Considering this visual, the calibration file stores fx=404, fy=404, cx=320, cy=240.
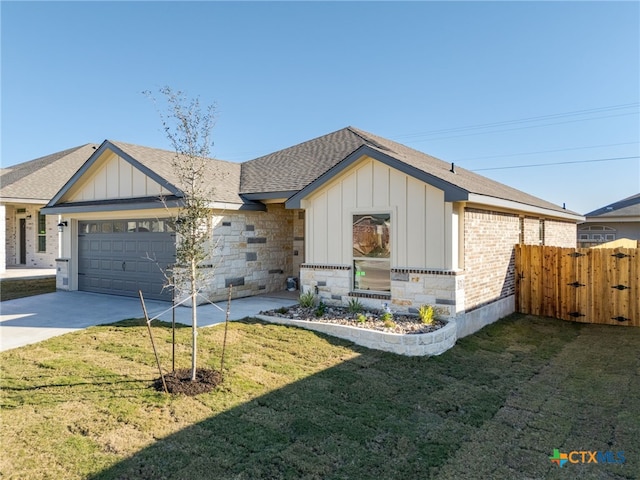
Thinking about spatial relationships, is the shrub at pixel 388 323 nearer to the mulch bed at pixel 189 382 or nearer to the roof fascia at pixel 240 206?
the mulch bed at pixel 189 382

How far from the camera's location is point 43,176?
Result: 63.2 feet

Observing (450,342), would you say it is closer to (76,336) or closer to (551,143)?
(76,336)

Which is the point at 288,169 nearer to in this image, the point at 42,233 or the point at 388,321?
the point at 388,321

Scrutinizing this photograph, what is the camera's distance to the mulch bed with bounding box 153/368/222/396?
5242 millimetres

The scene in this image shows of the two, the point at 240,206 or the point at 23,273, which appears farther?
the point at 23,273

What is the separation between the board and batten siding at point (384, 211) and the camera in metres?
8.41

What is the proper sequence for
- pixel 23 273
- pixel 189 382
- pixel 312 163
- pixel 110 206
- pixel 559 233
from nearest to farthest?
pixel 189 382 < pixel 110 206 < pixel 312 163 < pixel 559 233 < pixel 23 273

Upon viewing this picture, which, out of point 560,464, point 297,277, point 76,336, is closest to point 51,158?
point 297,277

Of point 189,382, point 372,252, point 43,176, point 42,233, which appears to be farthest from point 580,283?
point 42,233

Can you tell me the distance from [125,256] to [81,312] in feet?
8.80

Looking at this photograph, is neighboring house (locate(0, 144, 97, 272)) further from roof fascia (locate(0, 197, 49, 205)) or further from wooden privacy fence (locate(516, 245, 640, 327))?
wooden privacy fence (locate(516, 245, 640, 327))

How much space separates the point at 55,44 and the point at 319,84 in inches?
454

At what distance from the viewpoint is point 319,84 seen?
2047 centimetres

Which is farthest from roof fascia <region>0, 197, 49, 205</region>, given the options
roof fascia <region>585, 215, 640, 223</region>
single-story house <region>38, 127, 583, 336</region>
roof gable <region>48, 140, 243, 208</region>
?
roof fascia <region>585, 215, 640, 223</region>
